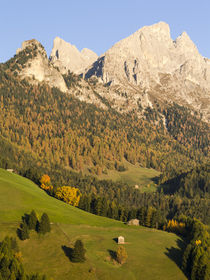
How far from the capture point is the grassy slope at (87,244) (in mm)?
83750

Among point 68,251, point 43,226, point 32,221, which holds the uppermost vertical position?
point 32,221

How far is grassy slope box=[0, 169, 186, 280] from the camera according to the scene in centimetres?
8375

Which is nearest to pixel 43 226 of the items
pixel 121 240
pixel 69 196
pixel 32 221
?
pixel 32 221

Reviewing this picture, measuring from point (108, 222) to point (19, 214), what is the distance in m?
36.0

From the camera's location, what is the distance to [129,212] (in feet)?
524

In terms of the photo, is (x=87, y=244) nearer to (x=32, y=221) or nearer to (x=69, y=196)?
(x=32, y=221)

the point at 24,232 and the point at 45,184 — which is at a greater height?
the point at 45,184

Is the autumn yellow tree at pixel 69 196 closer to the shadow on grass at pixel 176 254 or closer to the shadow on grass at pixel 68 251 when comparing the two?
the shadow on grass at pixel 176 254

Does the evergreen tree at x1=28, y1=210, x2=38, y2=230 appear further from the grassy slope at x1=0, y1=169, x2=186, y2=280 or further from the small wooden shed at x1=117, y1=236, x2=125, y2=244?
the small wooden shed at x1=117, y1=236, x2=125, y2=244

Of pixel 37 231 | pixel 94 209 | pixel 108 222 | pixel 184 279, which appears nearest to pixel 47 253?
pixel 37 231

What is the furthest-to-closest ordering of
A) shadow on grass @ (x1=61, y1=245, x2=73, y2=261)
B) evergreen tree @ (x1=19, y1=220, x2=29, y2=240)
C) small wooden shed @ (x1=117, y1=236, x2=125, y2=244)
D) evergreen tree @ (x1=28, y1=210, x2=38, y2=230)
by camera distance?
small wooden shed @ (x1=117, y1=236, x2=125, y2=244) < evergreen tree @ (x1=28, y1=210, x2=38, y2=230) < evergreen tree @ (x1=19, y1=220, x2=29, y2=240) < shadow on grass @ (x1=61, y1=245, x2=73, y2=261)

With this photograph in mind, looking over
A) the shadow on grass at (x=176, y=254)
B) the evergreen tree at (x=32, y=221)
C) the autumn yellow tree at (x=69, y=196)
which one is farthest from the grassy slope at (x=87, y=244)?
the autumn yellow tree at (x=69, y=196)

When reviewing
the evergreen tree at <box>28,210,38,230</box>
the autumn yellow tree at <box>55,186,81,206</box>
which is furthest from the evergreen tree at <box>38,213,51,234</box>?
the autumn yellow tree at <box>55,186,81,206</box>

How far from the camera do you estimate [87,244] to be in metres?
98.3
